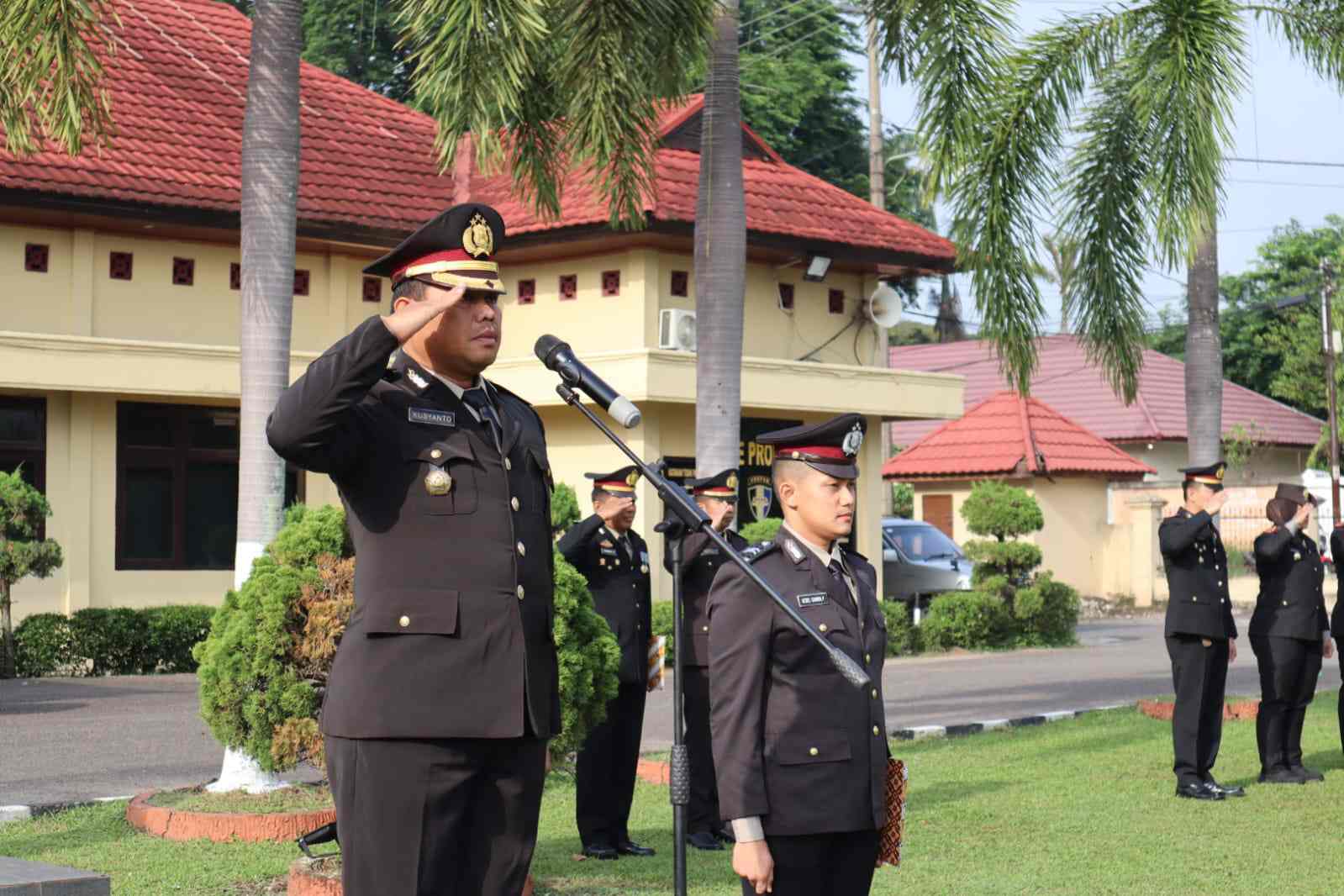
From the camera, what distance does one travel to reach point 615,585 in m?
9.92

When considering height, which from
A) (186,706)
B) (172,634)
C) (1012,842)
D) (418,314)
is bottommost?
(1012,842)

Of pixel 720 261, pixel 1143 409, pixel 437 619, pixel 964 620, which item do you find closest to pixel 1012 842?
pixel 437 619

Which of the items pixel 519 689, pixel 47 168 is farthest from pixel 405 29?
pixel 47 168

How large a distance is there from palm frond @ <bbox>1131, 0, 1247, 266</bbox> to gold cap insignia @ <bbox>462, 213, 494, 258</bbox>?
38.4ft

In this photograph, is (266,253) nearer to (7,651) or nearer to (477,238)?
(477,238)

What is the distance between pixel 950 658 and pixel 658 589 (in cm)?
423

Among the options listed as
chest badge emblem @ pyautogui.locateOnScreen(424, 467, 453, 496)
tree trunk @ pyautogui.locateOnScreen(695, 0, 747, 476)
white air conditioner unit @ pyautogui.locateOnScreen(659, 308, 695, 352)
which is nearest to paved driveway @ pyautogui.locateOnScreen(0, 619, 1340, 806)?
tree trunk @ pyautogui.locateOnScreen(695, 0, 747, 476)

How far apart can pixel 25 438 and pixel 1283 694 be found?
1637cm

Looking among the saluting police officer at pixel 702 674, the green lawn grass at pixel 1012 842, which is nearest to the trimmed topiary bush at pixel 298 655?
the green lawn grass at pixel 1012 842

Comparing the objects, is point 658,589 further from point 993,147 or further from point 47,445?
point 993,147

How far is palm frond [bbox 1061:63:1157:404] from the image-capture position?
17.0m

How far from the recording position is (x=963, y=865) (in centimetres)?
905

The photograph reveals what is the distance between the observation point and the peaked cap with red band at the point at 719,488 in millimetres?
9945

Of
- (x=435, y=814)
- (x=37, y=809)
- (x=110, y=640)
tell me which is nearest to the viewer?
(x=435, y=814)
